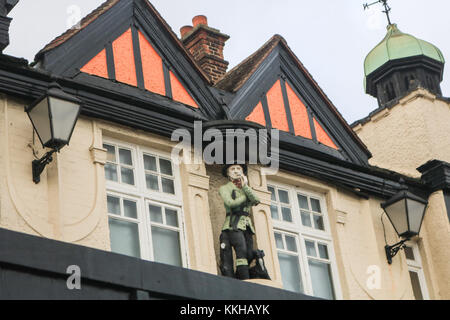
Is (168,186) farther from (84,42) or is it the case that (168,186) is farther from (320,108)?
(320,108)

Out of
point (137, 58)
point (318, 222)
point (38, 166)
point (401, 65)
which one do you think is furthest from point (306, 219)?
point (401, 65)

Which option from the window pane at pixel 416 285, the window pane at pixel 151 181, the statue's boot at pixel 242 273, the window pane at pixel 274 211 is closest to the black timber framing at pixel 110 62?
the window pane at pixel 151 181

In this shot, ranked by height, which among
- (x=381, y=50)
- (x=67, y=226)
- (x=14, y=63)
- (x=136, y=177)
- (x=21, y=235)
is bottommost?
(x=21, y=235)

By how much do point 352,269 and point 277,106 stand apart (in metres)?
2.66

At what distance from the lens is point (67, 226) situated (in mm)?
10172

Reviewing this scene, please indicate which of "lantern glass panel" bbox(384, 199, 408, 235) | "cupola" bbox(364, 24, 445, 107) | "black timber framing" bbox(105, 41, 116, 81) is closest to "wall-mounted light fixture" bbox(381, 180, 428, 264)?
"lantern glass panel" bbox(384, 199, 408, 235)

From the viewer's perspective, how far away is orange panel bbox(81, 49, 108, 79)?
38.2ft

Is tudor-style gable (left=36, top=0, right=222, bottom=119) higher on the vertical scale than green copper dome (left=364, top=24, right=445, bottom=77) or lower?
lower

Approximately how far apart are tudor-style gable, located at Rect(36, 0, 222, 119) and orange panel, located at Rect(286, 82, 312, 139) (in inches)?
58.6

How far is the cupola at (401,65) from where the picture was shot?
19.6 m

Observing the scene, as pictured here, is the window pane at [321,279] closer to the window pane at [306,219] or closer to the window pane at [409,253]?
the window pane at [306,219]

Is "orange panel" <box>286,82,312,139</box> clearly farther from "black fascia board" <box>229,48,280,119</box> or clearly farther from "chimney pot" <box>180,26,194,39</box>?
"chimney pot" <box>180,26,194,39</box>

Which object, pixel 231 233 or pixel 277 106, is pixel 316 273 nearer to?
pixel 231 233
